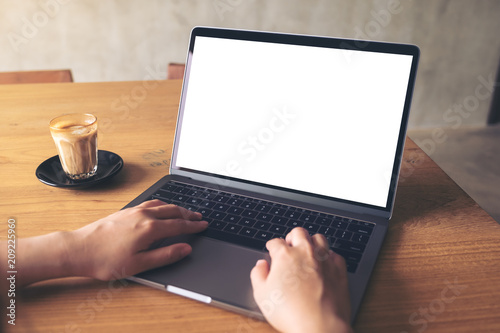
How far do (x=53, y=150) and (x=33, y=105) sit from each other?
37cm

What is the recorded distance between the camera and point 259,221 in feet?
2.16

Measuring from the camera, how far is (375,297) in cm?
53

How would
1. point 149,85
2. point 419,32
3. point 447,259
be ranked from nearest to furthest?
point 447,259
point 149,85
point 419,32

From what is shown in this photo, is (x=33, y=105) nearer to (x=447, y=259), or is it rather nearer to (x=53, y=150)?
(x=53, y=150)

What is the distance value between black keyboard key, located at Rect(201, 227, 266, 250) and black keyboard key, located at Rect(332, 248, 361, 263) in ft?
0.35

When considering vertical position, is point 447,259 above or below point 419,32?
below

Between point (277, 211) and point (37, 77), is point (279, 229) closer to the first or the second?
Answer: point (277, 211)

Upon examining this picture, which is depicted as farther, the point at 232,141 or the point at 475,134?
the point at 475,134

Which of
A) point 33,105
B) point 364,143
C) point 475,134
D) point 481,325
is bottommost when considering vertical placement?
point 475,134

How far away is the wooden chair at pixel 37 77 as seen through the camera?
5.15ft

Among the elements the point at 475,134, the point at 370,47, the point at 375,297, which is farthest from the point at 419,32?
the point at 375,297

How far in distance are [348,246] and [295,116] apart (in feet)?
0.83

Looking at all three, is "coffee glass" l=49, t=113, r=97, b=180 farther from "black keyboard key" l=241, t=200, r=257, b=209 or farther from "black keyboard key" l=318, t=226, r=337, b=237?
"black keyboard key" l=318, t=226, r=337, b=237

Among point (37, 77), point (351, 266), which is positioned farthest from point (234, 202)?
point (37, 77)
